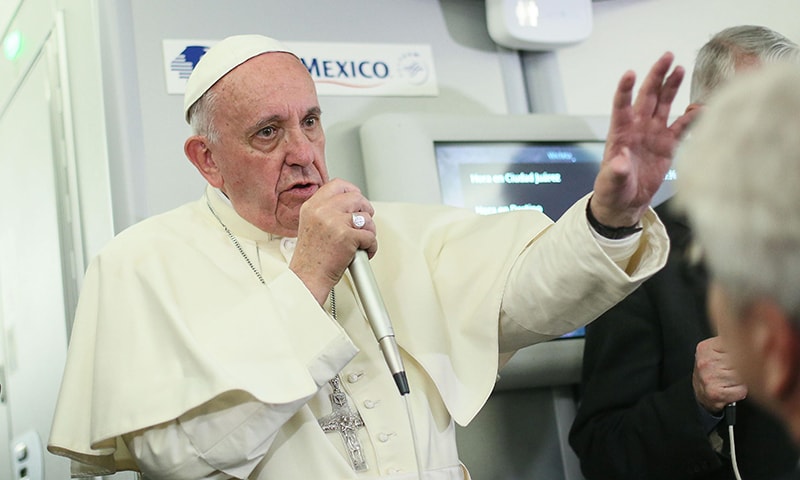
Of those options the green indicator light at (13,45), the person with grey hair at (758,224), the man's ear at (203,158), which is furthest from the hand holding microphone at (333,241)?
the green indicator light at (13,45)

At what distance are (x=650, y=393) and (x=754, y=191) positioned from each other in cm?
193

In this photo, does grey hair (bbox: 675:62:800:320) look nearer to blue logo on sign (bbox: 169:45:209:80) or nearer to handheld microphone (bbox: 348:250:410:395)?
handheld microphone (bbox: 348:250:410:395)

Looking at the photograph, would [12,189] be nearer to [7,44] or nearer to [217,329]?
[7,44]

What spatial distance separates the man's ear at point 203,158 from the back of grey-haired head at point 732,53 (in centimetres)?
140

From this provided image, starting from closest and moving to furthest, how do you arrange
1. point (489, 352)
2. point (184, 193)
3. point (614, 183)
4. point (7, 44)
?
point (614, 183) < point (489, 352) < point (184, 193) < point (7, 44)

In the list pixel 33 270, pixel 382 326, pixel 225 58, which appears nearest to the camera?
pixel 382 326

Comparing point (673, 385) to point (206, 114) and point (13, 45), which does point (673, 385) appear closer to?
point (206, 114)

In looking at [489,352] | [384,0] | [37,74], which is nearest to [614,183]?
[489,352]

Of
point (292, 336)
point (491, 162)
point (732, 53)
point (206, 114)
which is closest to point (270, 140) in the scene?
point (206, 114)

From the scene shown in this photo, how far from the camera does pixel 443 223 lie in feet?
9.25

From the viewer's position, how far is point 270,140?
2666 mm

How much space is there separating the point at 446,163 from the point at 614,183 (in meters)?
1.45

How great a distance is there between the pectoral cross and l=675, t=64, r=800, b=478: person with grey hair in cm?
140

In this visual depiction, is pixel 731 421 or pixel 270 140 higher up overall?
pixel 270 140
